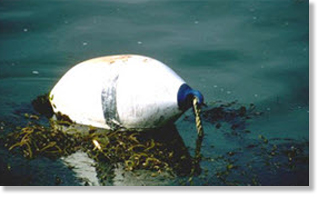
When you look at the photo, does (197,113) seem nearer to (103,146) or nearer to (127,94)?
(127,94)

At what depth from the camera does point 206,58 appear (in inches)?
Result: 225

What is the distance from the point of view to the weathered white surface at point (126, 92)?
3.93 metres

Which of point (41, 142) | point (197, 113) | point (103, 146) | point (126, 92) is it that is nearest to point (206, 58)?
point (197, 113)

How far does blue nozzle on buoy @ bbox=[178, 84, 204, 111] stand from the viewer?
12.8ft

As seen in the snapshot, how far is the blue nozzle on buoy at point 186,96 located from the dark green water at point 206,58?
385mm

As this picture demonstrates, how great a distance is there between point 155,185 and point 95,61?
116cm

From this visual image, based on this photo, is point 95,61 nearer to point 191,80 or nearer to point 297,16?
point 191,80

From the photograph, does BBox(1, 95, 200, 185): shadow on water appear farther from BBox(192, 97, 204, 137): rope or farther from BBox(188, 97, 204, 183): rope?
BBox(192, 97, 204, 137): rope

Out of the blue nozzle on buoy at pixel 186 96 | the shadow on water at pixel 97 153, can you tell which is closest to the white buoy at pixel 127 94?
the blue nozzle on buoy at pixel 186 96

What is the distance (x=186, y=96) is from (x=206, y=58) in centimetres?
186

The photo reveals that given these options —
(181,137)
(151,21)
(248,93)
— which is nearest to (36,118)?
(181,137)

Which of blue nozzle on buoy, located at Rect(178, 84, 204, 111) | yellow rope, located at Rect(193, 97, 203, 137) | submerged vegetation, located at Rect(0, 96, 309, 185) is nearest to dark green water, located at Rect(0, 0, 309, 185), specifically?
submerged vegetation, located at Rect(0, 96, 309, 185)

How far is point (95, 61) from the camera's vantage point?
424 centimetres

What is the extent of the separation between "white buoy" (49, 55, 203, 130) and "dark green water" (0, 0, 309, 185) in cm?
42
